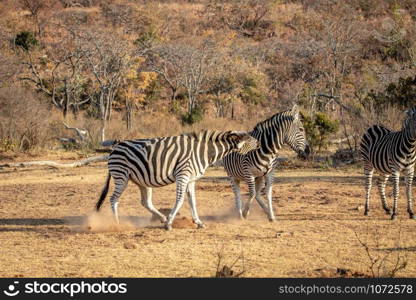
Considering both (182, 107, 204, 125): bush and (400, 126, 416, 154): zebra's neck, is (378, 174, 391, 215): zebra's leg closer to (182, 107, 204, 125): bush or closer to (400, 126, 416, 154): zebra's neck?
(400, 126, 416, 154): zebra's neck

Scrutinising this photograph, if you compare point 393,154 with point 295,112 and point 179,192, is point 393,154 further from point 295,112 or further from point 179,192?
point 179,192

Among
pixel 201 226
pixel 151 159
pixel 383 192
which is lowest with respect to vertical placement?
pixel 201 226

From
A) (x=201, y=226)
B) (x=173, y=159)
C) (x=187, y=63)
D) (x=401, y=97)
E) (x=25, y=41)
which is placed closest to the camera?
(x=173, y=159)

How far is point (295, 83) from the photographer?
38.3 m

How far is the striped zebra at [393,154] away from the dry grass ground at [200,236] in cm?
52

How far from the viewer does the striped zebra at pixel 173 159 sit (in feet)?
32.2

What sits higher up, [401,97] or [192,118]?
[401,97]

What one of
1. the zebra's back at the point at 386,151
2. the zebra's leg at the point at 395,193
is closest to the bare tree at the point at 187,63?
the zebra's back at the point at 386,151

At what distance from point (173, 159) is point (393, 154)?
375 centimetres

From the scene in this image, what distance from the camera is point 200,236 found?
9328 millimetres

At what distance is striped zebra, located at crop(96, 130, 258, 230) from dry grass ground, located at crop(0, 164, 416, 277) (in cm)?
64

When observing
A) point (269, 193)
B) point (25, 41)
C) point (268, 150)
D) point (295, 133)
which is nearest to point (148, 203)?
point (269, 193)

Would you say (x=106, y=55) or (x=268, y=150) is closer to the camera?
(x=268, y=150)

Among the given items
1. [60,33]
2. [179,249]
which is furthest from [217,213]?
[60,33]
